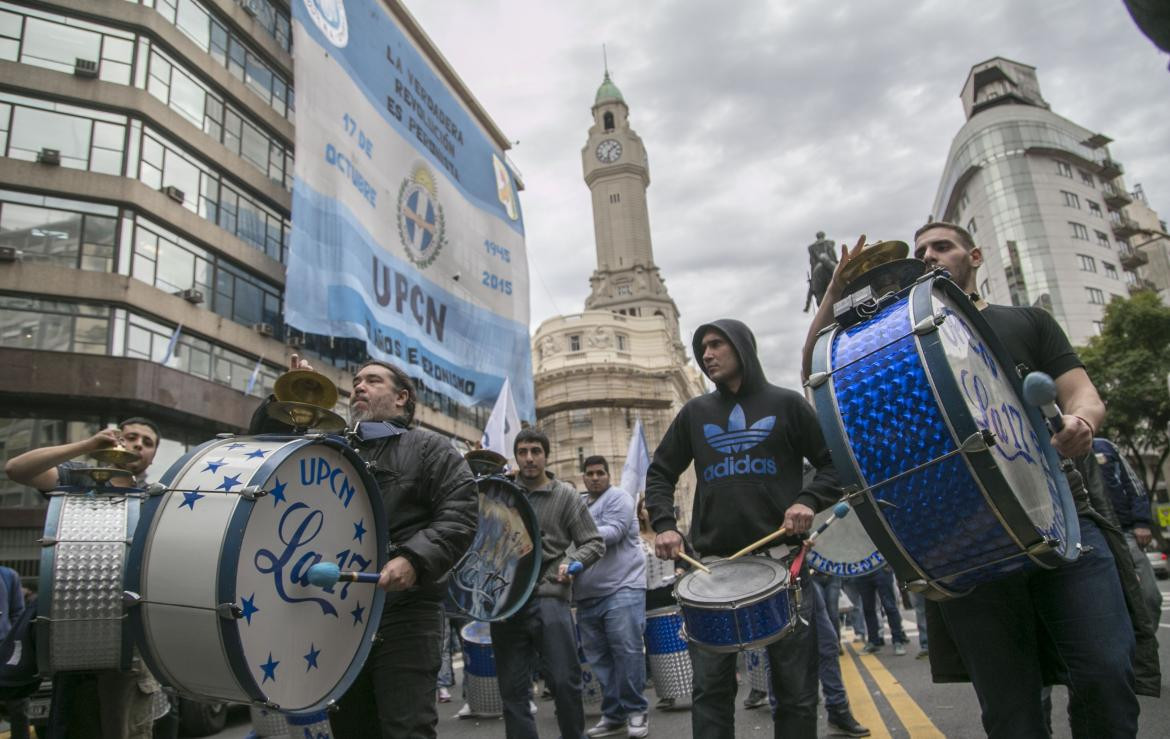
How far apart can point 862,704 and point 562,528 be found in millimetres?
2654

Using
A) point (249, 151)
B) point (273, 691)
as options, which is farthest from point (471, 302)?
point (273, 691)

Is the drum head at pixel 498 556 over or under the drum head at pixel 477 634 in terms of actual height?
over

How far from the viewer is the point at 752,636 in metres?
3.26

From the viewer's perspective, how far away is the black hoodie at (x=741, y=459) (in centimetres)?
378

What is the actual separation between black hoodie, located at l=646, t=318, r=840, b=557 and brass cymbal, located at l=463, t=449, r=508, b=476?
7.68ft

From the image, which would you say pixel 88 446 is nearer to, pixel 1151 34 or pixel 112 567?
pixel 112 567

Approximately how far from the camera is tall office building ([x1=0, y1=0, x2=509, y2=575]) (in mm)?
18953

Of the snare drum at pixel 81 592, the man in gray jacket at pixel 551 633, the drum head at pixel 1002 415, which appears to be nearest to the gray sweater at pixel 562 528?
the man in gray jacket at pixel 551 633

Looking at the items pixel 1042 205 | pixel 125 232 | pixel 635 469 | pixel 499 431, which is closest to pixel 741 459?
pixel 635 469

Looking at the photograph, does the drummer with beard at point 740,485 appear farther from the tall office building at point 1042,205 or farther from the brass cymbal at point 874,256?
the tall office building at point 1042,205

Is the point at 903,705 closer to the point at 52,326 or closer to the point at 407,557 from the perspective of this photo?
the point at 407,557

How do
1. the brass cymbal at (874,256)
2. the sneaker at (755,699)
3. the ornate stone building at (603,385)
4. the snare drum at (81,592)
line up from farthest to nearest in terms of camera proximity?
1. the ornate stone building at (603,385)
2. the sneaker at (755,699)
3. the snare drum at (81,592)
4. the brass cymbal at (874,256)

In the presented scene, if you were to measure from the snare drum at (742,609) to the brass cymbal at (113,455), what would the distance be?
9.21ft

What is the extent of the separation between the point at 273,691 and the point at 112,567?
4.86 feet
